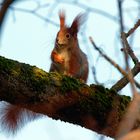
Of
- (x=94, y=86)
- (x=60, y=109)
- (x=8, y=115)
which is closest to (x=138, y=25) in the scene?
(x=94, y=86)

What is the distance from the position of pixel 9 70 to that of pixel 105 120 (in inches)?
23.4

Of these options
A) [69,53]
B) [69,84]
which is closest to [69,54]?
[69,53]

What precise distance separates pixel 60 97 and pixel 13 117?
13.8 inches

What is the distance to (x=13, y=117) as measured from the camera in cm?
241

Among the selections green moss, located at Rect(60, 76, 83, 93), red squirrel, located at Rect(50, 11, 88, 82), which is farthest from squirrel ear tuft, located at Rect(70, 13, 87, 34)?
green moss, located at Rect(60, 76, 83, 93)

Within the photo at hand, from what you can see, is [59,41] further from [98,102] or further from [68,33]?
[98,102]

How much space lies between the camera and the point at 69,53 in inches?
108

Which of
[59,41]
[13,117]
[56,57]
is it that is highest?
[59,41]

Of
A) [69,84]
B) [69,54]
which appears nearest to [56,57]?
[69,54]

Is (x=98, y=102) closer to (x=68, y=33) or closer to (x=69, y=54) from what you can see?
(x=69, y=54)

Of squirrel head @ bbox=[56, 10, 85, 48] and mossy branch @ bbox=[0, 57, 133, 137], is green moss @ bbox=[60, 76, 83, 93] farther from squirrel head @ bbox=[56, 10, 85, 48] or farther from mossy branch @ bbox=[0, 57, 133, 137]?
squirrel head @ bbox=[56, 10, 85, 48]

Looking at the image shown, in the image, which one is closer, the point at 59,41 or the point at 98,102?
the point at 98,102

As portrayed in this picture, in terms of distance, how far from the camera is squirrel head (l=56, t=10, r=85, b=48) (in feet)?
9.16

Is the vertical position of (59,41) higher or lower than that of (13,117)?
higher
